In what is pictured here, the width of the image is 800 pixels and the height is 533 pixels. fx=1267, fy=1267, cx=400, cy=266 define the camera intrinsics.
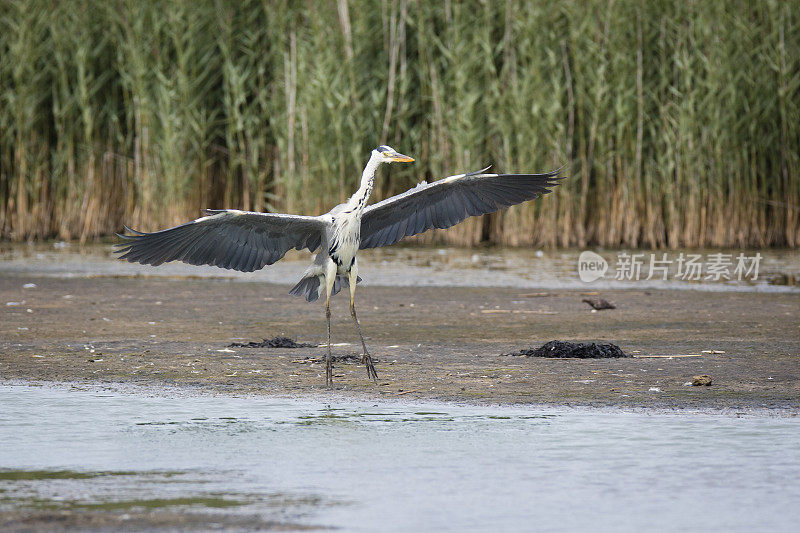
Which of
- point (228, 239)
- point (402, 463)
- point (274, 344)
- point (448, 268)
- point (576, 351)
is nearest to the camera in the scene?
point (402, 463)

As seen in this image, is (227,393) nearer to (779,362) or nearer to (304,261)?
(779,362)

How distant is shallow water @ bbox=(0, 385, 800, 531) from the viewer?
3646mm

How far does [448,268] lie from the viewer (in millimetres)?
11477

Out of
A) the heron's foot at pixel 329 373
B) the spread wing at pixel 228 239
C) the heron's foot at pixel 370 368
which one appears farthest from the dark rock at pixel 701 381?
the spread wing at pixel 228 239

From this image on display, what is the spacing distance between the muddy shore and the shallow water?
0.45 meters

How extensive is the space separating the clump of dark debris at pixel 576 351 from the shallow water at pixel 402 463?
4.58 ft

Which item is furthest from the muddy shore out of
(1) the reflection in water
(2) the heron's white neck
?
(2) the heron's white neck

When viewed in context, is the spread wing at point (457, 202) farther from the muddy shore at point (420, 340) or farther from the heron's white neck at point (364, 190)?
the muddy shore at point (420, 340)

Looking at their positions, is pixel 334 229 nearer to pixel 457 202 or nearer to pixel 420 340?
pixel 457 202

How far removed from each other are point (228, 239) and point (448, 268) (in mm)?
5205

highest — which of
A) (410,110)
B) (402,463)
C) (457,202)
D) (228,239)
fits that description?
(410,110)

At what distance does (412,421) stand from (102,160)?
388 inches

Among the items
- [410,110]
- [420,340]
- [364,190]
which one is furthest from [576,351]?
[410,110]

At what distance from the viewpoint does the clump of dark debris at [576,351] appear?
21.7 ft
